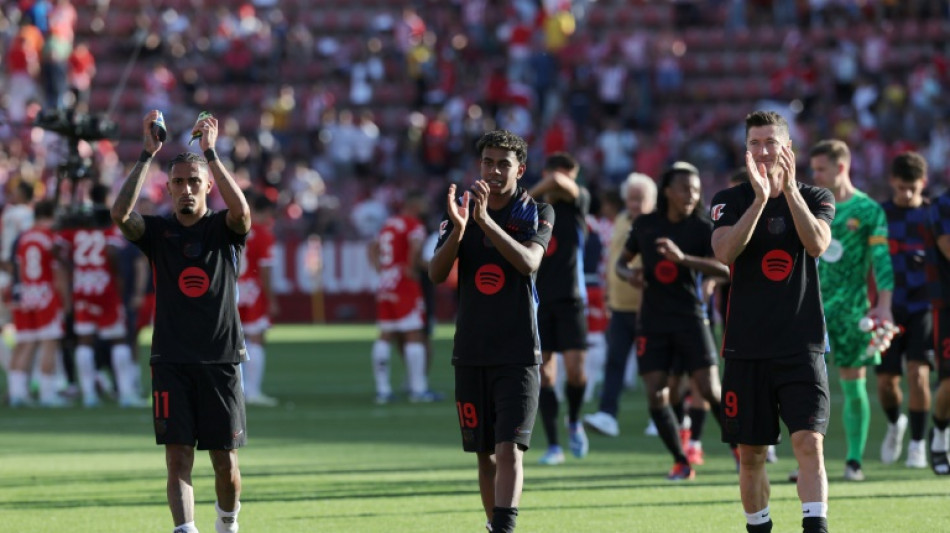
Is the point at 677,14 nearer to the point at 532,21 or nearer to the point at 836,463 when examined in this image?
the point at 532,21

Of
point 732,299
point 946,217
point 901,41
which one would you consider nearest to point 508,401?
point 732,299

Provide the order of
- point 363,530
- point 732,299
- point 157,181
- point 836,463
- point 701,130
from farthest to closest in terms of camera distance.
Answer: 1. point 701,130
2. point 157,181
3. point 836,463
4. point 363,530
5. point 732,299

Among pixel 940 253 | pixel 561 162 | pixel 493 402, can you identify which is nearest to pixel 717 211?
pixel 493 402

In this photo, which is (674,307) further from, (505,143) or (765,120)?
(765,120)

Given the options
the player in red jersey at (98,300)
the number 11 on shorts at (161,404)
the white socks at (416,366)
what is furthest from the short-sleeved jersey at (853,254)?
the player in red jersey at (98,300)

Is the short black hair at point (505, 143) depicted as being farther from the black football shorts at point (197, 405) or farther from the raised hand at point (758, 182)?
the black football shorts at point (197, 405)

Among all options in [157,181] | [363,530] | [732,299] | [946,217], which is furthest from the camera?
[157,181]

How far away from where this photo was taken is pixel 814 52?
36.8m

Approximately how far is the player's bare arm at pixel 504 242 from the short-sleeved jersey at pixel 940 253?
14.2 ft

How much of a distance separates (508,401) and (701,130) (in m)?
27.7

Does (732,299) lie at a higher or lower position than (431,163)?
lower

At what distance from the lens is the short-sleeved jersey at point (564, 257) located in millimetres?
13078

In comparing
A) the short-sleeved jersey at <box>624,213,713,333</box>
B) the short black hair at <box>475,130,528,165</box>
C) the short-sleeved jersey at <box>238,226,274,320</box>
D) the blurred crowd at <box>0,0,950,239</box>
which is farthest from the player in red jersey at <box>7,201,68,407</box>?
the blurred crowd at <box>0,0,950,239</box>

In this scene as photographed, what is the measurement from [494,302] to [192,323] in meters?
1.56
